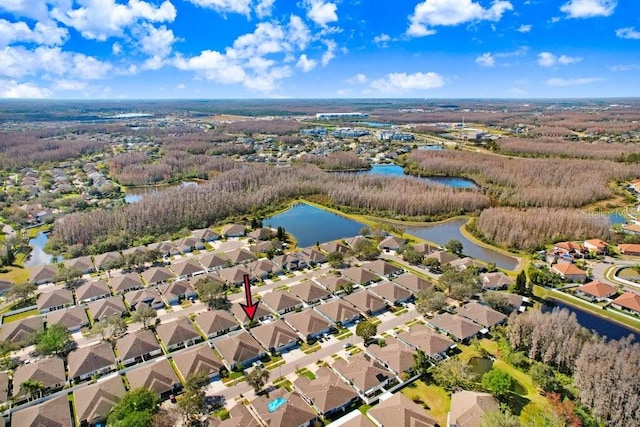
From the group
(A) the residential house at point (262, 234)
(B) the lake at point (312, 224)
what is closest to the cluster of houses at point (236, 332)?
(A) the residential house at point (262, 234)

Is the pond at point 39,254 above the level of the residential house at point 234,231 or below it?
below

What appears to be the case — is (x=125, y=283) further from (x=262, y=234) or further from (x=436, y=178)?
(x=436, y=178)

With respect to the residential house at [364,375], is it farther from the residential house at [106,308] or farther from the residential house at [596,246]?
the residential house at [596,246]

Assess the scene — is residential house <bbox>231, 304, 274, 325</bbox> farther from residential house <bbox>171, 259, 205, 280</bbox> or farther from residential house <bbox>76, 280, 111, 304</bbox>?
residential house <bbox>76, 280, 111, 304</bbox>

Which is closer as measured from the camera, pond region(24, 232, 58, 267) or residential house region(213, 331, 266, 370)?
residential house region(213, 331, 266, 370)

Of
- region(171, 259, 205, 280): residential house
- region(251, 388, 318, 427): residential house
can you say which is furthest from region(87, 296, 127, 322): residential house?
region(251, 388, 318, 427): residential house

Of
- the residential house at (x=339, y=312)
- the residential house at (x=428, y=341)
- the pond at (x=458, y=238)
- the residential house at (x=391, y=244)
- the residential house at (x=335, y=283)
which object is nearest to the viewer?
the residential house at (x=428, y=341)
